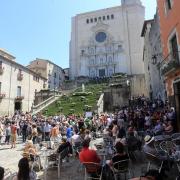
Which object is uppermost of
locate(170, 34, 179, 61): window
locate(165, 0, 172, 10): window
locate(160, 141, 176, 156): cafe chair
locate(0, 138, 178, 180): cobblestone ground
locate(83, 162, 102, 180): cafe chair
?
locate(165, 0, 172, 10): window

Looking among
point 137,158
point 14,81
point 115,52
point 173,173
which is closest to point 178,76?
point 137,158

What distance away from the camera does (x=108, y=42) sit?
64.6 m

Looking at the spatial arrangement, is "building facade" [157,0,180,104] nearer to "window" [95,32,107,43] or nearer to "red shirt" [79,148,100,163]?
"red shirt" [79,148,100,163]

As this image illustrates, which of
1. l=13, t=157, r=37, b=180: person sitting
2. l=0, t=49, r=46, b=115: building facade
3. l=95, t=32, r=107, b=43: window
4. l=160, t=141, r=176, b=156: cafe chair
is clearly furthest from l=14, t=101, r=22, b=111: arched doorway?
l=13, t=157, r=37, b=180: person sitting

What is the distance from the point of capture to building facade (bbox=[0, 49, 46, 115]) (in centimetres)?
3672

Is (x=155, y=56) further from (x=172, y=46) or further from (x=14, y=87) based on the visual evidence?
(x=14, y=87)

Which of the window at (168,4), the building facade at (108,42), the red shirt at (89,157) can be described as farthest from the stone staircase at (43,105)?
the red shirt at (89,157)

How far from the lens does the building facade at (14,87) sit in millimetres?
36719

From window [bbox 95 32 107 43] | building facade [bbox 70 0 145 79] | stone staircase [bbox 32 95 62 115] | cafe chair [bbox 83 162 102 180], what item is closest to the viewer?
cafe chair [bbox 83 162 102 180]

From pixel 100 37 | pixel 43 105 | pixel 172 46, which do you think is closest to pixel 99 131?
pixel 172 46

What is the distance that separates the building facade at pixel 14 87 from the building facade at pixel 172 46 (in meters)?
27.0

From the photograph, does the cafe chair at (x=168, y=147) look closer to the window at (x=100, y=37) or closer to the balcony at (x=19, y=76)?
the balcony at (x=19, y=76)

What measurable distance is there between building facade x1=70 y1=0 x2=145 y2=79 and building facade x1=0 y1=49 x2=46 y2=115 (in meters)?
21.9

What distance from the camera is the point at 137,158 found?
379 inches
